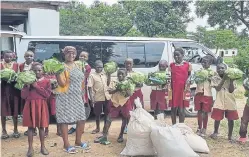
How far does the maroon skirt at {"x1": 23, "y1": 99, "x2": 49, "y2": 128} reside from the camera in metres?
5.14

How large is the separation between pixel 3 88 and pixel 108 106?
6.26 ft

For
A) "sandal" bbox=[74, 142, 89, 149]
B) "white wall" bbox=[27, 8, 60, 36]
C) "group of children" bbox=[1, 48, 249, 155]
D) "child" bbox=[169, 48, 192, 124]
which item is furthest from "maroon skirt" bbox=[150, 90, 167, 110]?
"white wall" bbox=[27, 8, 60, 36]

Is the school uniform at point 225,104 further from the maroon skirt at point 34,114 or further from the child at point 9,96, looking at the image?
the child at point 9,96

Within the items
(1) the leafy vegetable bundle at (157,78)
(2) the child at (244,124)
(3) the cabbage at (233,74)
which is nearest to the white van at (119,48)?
(1) the leafy vegetable bundle at (157,78)

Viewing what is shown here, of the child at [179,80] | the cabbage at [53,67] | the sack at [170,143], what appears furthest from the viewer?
the child at [179,80]

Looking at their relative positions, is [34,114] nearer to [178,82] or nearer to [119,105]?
[119,105]

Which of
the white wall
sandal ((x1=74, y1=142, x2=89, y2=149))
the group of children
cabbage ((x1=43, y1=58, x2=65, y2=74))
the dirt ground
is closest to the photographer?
cabbage ((x1=43, y1=58, x2=65, y2=74))

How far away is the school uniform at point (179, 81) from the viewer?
243 inches

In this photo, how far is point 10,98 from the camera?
241 inches

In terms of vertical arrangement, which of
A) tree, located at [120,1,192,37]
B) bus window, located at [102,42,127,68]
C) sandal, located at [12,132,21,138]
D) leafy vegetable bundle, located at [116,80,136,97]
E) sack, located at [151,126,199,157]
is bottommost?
sandal, located at [12,132,21,138]

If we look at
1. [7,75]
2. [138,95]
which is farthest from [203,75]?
[7,75]

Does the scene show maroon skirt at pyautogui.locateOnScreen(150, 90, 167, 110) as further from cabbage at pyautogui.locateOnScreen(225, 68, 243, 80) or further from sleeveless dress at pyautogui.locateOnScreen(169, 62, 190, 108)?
cabbage at pyautogui.locateOnScreen(225, 68, 243, 80)

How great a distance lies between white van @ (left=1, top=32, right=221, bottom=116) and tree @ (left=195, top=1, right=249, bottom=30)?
1489cm

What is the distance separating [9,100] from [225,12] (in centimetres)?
1888
